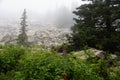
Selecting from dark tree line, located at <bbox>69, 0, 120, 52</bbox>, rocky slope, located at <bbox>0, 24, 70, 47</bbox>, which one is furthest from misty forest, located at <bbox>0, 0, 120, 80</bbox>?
rocky slope, located at <bbox>0, 24, 70, 47</bbox>

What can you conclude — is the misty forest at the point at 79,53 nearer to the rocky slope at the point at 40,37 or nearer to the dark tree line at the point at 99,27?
the dark tree line at the point at 99,27

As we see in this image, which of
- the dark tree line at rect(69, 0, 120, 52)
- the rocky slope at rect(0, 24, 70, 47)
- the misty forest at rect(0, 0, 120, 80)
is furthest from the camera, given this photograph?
the rocky slope at rect(0, 24, 70, 47)

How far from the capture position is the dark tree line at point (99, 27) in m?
20.6

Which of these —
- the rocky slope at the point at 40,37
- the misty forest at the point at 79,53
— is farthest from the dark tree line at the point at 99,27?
the rocky slope at the point at 40,37

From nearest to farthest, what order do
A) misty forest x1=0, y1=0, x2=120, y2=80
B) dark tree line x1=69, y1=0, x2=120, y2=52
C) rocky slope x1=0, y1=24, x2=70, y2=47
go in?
misty forest x1=0, y1=0, x2=120, y2=80
dark tree line x1=69, y1=0, x2=120, y2=52
rocky slope x1=0, y1=24, x2=70, y2=47

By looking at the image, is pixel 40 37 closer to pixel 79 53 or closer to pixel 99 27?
pixel 99 27

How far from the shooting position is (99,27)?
22.4 metres

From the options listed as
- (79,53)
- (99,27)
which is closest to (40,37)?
(99,27)

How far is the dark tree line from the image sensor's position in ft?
67.5

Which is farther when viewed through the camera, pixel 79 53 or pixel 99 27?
pixel 99 27

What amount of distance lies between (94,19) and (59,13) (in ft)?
525

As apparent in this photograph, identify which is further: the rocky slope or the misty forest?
the rocky slope

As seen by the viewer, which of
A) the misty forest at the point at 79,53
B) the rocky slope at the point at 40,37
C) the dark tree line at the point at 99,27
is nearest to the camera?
the misty forest at the point at 79,53

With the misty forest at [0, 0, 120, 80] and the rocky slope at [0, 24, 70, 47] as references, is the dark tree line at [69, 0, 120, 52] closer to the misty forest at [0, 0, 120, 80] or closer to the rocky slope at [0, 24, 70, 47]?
the misty forest at [0, 0, 120, 80]
